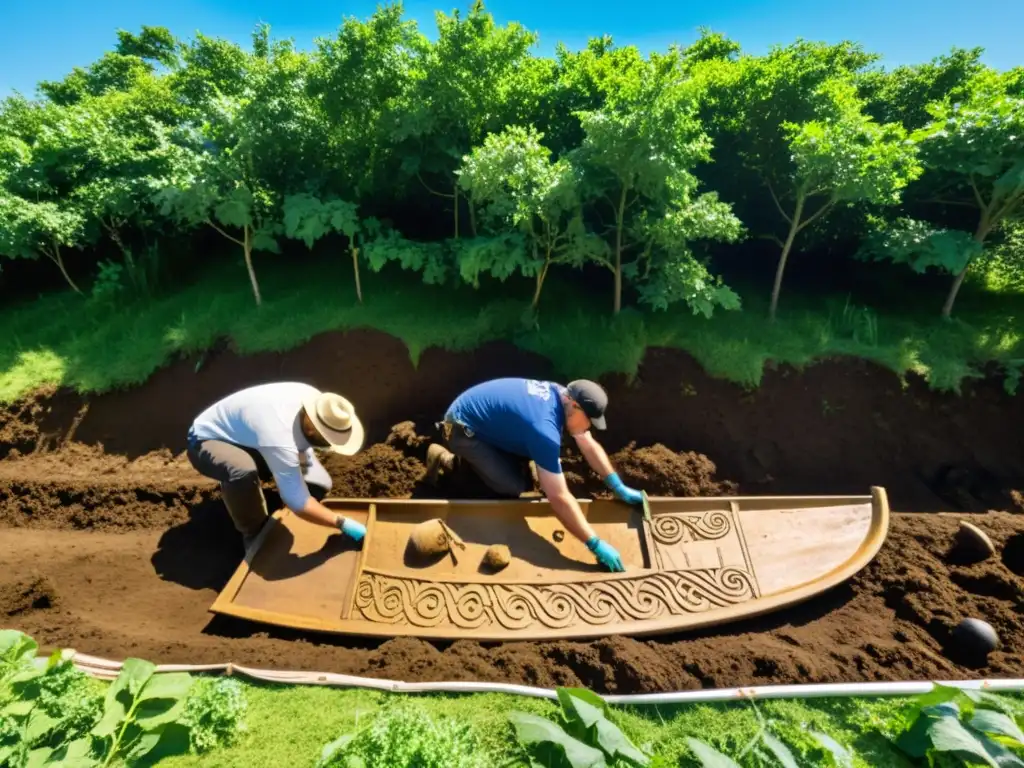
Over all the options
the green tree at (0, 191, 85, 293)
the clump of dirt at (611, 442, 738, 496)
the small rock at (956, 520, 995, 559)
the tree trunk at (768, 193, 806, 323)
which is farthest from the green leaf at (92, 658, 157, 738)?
the tree trunk at (768, 193, 806, 323)

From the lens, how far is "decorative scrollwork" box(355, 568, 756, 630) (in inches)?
148

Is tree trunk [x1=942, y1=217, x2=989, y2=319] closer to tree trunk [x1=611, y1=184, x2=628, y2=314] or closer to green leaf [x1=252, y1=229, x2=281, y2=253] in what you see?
tree trunk [x1=611, y1=184, x2=628, y2=314]

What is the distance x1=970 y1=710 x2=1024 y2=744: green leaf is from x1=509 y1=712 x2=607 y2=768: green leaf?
1.83m

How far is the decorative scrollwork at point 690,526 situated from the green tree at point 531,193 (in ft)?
8.80

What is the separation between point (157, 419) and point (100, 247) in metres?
3.73

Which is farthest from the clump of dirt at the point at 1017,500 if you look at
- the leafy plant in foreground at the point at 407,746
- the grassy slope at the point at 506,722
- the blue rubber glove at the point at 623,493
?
the leafy plant in foreground at the point at 407,746

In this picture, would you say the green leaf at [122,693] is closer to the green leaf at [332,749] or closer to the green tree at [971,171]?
the green leaf at [332,749]

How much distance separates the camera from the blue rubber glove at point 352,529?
4.18 metres

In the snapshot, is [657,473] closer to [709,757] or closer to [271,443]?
[709,757]

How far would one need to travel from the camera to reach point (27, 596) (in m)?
3.96

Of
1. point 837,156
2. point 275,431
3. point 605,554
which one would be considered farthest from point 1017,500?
point 275,431

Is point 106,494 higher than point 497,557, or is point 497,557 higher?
point 497,557

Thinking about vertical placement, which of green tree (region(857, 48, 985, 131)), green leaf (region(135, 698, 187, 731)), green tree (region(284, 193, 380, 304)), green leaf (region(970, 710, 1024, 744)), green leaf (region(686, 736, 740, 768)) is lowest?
green leaf (region(135, 698, 187, 731))

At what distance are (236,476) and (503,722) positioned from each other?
2.65m
